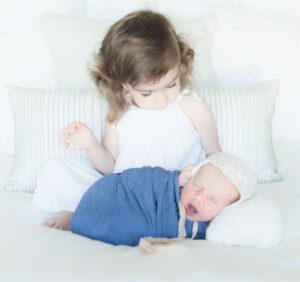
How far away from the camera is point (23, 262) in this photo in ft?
3.21

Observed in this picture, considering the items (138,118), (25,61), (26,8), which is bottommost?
(138,118)

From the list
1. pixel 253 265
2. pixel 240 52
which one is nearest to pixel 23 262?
pixel 253 265

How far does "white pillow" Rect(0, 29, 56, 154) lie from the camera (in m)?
1.55

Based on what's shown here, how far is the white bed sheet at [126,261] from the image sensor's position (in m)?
0.93

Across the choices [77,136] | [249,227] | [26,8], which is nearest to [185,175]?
[249,227]

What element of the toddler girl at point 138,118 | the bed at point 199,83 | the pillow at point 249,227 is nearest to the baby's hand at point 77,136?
the toddler girl at point 138,118

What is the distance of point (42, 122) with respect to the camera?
4.62 ft

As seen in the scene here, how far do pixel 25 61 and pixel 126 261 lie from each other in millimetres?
837

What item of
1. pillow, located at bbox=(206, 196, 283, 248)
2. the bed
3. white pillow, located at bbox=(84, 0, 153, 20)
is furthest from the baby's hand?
white pillow, located at bbox=(84, 0, 153, 20)

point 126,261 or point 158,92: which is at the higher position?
point 158,92

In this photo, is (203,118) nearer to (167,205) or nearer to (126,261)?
(167,205)

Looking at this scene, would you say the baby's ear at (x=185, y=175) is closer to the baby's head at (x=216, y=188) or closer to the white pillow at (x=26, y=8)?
the baby's head at (x=216, y=188)

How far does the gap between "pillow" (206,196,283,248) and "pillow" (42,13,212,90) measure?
0.57 meters

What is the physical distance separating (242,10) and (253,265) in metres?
0.97
